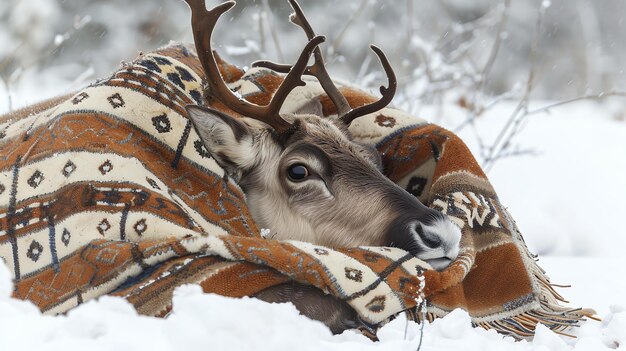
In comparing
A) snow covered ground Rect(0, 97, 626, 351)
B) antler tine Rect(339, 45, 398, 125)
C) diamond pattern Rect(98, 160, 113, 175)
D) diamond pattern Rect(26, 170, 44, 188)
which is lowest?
snow covered ground Rect(0, 97, 626, 351)

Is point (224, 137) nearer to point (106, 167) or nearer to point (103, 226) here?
point (106, 167)

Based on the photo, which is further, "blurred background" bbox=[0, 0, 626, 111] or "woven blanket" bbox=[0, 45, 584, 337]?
"blurred background" bbox=[0, 0, 626, 111]

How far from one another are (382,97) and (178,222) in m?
1.41

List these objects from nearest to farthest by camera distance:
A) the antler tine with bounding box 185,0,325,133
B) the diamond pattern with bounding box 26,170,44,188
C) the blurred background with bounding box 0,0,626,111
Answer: the diamond pattern with bounding box 26,170,44,188
the antler tine with bounding box 185,0,325,133
the blurred background with bounding box 0,0,626,111

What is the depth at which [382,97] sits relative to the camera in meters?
4.11

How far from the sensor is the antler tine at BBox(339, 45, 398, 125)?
4078 mm

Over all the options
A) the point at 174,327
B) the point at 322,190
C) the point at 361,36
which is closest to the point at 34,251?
the point at 322,190

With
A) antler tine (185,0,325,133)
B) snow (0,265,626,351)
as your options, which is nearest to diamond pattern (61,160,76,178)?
antler tine (185,0,325,133)

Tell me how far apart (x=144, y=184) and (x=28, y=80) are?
10.0 m

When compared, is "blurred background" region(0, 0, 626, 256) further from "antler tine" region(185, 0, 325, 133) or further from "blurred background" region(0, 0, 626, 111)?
"antler tine" region(185, 0, 325, 133)

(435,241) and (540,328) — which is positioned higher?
(435,241)

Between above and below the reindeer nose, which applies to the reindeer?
above

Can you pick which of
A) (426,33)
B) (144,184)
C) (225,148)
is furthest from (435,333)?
(426,33)

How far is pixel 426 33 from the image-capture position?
1644cm
